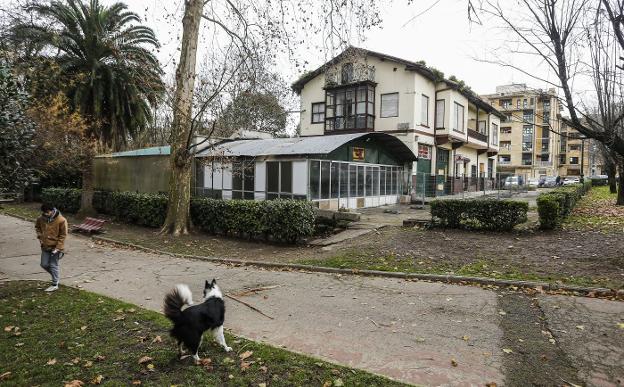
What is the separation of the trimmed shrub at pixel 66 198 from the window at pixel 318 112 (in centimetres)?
1639

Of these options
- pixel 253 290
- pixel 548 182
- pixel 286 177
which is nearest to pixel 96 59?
pixel 286 177

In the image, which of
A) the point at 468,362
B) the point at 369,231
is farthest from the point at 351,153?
the point at 468,362

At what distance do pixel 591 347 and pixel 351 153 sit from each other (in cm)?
1681

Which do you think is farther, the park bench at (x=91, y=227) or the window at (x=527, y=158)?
the window at (x=527, y=158)

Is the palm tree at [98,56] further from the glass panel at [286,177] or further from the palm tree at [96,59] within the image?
the glass panel at [286,177]

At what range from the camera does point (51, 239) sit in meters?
7.72

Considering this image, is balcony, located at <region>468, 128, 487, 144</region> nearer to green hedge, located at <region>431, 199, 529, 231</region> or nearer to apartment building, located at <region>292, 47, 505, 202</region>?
apartment building, located at <region>292, 47, 505, 202</region>

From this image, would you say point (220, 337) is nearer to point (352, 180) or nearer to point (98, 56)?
point (352, 180)

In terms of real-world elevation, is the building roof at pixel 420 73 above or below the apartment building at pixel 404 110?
above

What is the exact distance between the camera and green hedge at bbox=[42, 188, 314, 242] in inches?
485

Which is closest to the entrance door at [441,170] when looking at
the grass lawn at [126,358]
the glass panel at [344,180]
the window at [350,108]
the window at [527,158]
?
the window at [350,108]

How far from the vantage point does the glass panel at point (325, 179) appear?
1914 centimetres

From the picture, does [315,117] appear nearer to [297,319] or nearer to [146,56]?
[146,56]

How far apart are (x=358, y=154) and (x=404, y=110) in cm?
701
